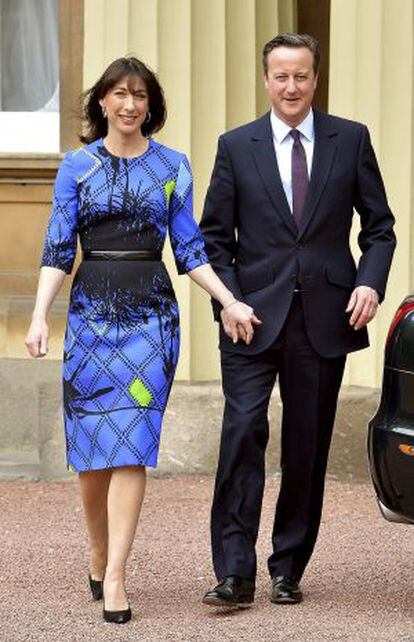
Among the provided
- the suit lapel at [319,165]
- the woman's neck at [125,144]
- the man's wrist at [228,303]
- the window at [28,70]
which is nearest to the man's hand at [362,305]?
the suit lapel at [319,165]

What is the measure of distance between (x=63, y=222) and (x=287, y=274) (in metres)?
0.80

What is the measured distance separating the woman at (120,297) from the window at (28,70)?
16.3ft

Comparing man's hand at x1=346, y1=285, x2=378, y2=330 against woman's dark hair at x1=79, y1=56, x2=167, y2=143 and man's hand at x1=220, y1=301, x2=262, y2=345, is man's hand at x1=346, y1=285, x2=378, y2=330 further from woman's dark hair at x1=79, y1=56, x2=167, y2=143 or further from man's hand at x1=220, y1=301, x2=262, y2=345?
woman's dark hair at x1=79, y1=56, x2=167, y2=143

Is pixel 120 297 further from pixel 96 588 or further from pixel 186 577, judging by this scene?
pixel 186 577

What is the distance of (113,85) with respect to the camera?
695cm

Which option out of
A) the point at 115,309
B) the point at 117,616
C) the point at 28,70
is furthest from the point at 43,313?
the point at 28,70

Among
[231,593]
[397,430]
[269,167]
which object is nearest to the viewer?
[397,430]

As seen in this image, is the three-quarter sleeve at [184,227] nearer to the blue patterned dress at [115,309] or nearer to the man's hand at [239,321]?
the blue patterned dress at [115,309]

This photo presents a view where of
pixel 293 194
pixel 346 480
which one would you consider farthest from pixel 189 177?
pixel 346 480

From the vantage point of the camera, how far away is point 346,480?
1038 centimetres

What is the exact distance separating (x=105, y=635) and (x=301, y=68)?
204 cm

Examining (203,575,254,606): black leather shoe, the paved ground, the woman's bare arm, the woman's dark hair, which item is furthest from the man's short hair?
the paved ground

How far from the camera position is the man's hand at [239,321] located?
22.8ft

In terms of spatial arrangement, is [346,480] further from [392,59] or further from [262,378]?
[262,378]
